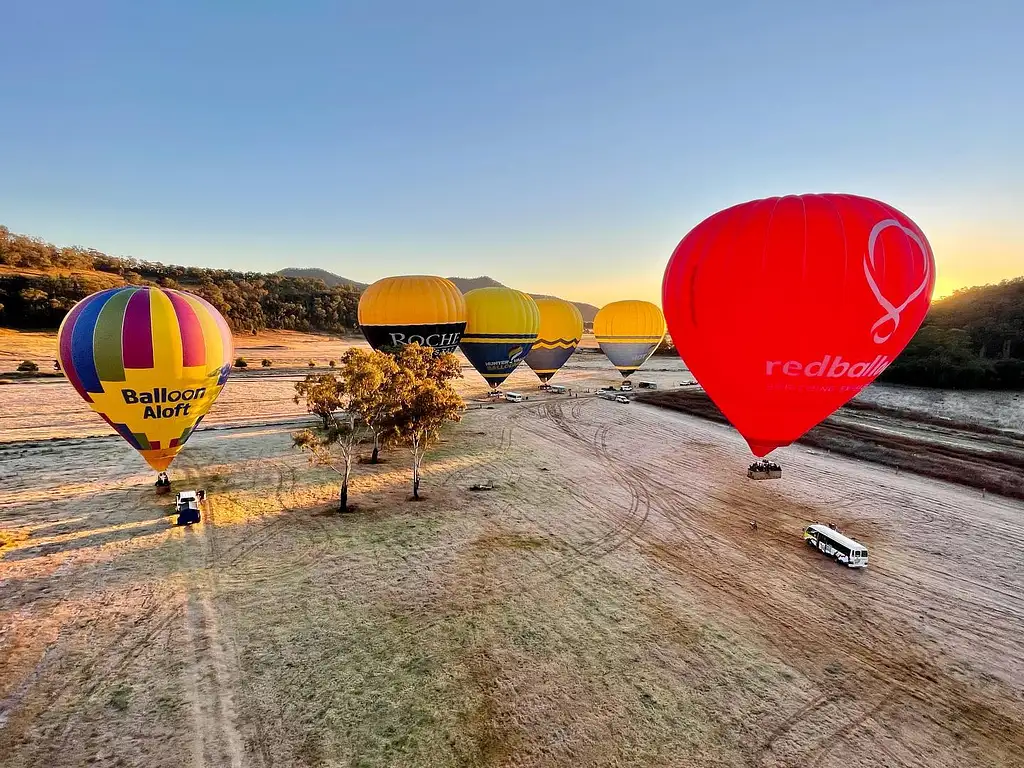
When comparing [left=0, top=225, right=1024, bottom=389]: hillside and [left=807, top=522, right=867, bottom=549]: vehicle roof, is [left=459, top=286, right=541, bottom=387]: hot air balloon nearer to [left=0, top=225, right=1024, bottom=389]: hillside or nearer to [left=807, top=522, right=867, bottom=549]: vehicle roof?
[left=807, top=522, right=867, bottom=549]: vehicle roof

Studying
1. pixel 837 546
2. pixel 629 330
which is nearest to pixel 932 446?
pixel 837 546

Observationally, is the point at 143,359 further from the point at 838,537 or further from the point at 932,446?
the point at 932,446

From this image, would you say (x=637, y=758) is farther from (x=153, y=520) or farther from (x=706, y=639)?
Result: (x=153, y=520)

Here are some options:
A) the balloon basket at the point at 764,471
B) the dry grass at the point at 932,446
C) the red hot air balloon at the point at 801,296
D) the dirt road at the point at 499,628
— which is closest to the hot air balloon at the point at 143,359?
the dirt road at the point at 499,628

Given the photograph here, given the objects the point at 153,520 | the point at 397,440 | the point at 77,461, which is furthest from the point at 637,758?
the point at 77,461

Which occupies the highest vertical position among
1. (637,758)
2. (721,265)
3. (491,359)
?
(721,265)

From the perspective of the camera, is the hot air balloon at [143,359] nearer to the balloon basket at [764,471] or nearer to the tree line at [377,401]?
the tree line at [377,401]
